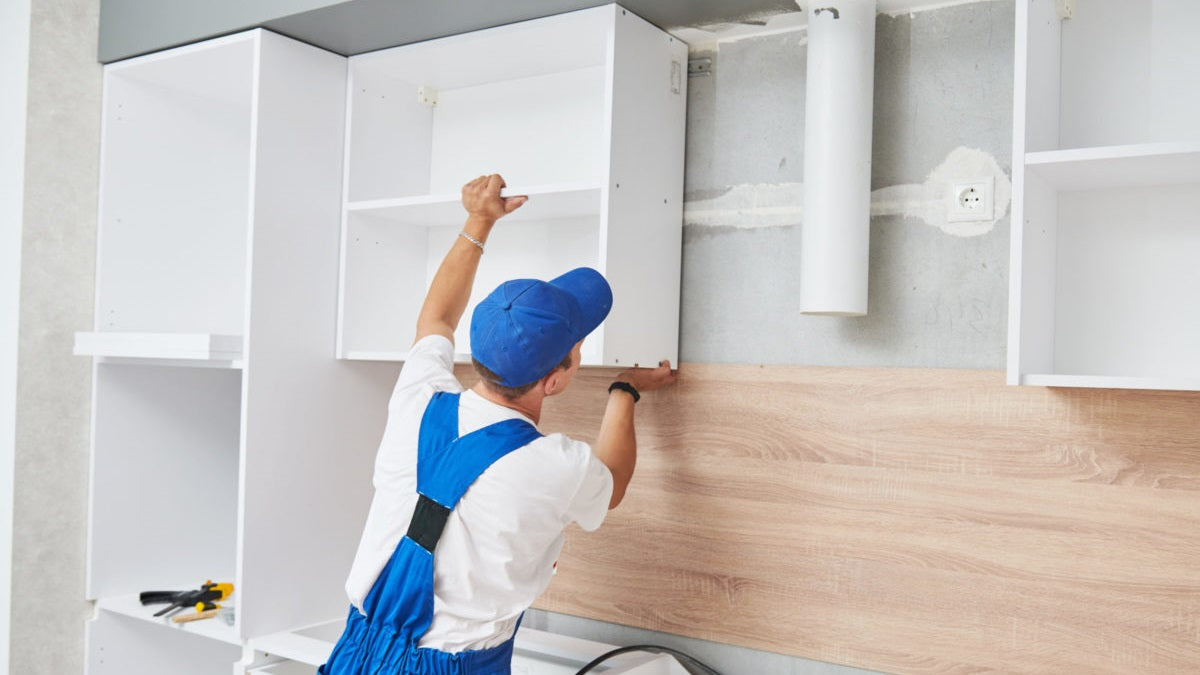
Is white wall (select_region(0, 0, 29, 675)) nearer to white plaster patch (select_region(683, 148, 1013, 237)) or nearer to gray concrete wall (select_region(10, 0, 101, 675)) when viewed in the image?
gray concrete wall (select_region(10, 0, 101, 675))

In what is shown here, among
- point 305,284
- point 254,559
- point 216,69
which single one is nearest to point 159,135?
point 216,69

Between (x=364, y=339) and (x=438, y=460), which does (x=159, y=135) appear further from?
(x=438, y=460)

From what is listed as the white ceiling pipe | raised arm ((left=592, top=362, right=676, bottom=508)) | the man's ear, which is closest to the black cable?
raised arm ((left=592, top=362, right=676, bottom=508))

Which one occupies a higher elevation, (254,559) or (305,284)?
(305,284)

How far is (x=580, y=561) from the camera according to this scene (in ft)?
7.97

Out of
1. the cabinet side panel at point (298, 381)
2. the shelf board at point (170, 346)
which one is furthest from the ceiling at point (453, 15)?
the shelf board at point (170, 346)

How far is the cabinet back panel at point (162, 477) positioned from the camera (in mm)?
2604

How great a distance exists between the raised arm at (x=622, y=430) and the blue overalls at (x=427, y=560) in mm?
236

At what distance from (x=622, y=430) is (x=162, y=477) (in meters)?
1.44

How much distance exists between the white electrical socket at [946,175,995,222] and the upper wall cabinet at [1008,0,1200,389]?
0.42ft

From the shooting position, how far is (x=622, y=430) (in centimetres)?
200

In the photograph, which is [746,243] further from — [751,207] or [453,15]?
[453,15]

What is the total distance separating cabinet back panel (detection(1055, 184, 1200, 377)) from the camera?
5.70ft

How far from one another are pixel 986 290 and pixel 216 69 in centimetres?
185
